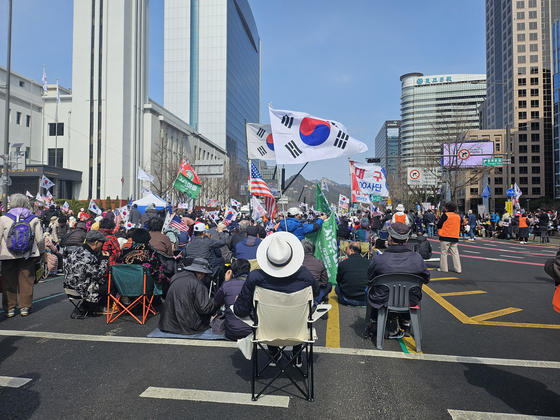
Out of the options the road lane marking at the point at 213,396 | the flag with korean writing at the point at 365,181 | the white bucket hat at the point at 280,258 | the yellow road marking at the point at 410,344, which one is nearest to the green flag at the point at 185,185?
the flag with korean writing at the point at 365,181

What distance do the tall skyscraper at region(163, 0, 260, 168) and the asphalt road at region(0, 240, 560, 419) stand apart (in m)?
85.7

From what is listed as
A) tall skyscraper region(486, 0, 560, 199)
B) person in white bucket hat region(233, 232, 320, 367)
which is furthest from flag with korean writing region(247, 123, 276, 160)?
tall skyscraper region(486, 0, 560, 199)

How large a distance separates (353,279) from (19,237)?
19.0ft

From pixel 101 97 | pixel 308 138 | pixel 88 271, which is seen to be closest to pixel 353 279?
pixel 308 138

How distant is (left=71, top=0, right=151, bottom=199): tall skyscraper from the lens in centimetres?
4981

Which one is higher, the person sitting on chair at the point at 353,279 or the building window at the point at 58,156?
the building window at the point at 58,156

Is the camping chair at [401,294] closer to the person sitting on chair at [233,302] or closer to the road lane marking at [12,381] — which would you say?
the person sitting on chair at [233,302]

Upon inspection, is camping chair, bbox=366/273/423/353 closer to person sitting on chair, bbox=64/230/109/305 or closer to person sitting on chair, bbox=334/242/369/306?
person sitting on chair, bbox=334/242/369/306

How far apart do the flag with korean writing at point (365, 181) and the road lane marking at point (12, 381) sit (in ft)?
44.5

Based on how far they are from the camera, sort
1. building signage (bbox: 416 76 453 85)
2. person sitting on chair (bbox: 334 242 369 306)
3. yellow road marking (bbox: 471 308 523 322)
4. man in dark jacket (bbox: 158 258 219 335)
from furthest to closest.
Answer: building signage (bbox: 416 76 453 85)
person sitting on chair (bbox: 334 242 369 306)
yellow road marking (bbox: 471 308 523 322)
man in dark jacket (bbox: 158 258 219 335)

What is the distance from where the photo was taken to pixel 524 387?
3762 mm

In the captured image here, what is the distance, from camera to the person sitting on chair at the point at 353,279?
698 cm

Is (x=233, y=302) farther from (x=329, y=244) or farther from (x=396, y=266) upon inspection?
(x=329, y=244)

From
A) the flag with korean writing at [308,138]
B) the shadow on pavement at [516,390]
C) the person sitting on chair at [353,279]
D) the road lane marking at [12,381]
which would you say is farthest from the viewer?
the flag with korean writing at [308,138]
